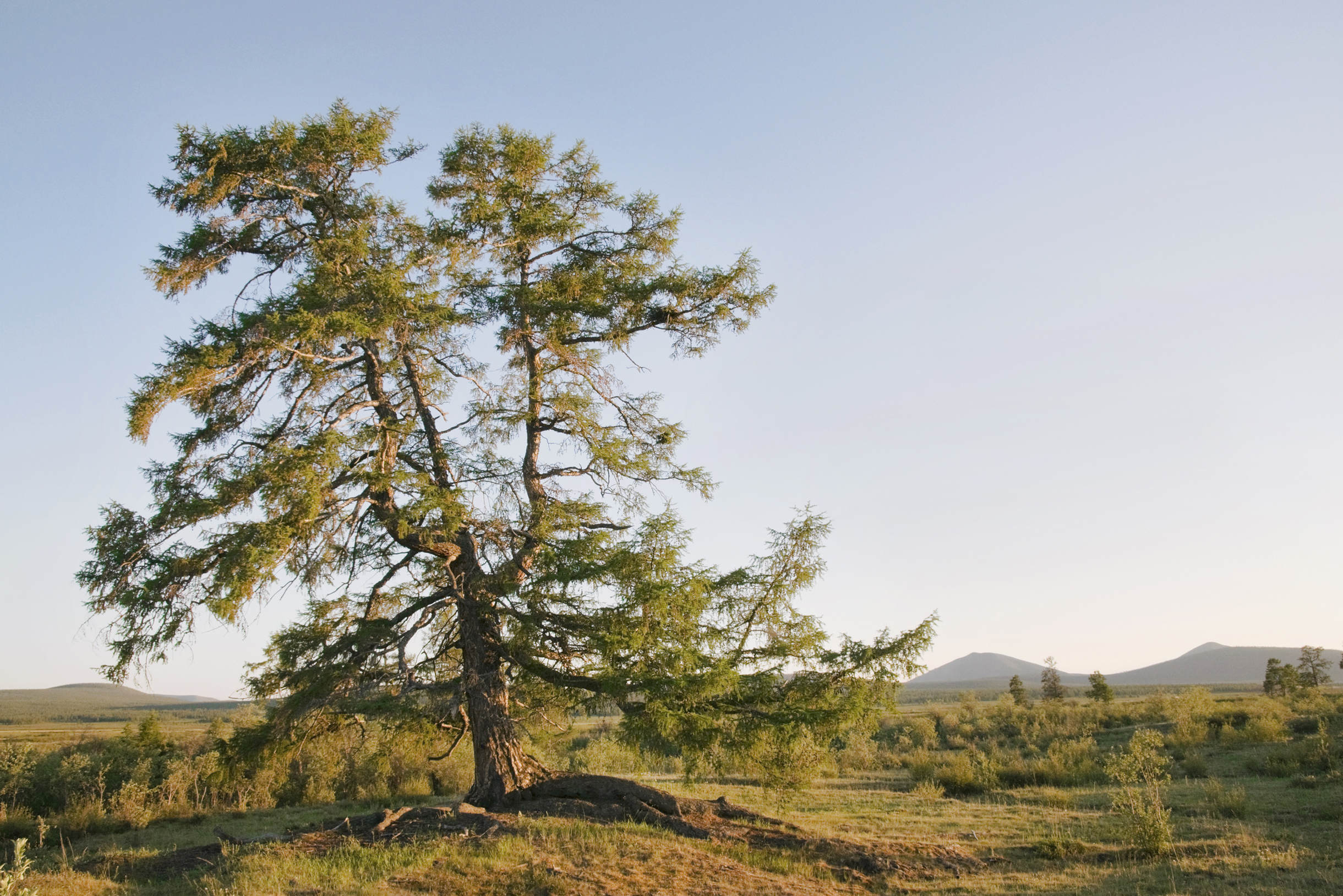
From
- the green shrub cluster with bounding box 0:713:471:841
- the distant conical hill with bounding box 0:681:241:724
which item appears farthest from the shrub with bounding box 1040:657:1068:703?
the distant conical hill with bounding box 0:681:241:724

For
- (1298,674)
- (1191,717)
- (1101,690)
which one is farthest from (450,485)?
(1298,674)

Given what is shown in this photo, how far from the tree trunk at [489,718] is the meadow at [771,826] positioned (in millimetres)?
1010

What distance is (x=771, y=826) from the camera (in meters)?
12.0

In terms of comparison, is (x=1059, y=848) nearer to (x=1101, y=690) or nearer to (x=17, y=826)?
(x=17, y=826)

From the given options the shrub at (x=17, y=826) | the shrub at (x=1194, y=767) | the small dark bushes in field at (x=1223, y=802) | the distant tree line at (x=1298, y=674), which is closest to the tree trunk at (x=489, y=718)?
the shrub at (x=17, y=826)

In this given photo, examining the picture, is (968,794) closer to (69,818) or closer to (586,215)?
(586,215)

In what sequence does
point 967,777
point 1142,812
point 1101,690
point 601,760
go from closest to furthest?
point 1142,812, point 967,777, point 601,760, point 1101,690

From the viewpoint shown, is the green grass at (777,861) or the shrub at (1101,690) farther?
the shrub at (1101,690)

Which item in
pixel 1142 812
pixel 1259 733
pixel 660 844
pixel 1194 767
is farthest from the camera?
pixel 1259 733

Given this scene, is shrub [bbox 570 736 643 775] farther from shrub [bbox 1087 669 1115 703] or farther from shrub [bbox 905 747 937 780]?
shrub [bbox 1087 669 1115 703]

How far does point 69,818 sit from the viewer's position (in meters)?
15.1

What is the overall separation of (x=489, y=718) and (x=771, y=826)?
471 cm

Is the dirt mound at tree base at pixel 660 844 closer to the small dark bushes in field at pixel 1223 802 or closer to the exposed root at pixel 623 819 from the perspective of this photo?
the exposed root at pixel 623 819

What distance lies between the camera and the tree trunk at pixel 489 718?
11.8 meters
